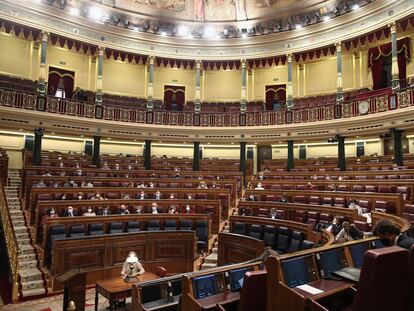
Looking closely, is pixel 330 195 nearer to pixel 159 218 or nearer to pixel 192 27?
pixel 159 218

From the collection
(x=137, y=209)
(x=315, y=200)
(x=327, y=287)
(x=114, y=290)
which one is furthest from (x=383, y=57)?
(x=327, y=287)

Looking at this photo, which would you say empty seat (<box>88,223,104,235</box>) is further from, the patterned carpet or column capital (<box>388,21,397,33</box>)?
column capital (<box>388,21,397,33</box>)

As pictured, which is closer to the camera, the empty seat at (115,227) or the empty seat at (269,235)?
the empty seat at (269,235)

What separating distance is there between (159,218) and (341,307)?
20.5 feet

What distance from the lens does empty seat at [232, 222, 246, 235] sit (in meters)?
7.80

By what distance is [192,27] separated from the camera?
16.7 m

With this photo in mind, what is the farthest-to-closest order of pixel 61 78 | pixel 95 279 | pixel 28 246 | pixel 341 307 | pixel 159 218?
pixel 61 78 → pixel 159 218 → pixel 28 246 → pixel 95 279 → pixel 341 307

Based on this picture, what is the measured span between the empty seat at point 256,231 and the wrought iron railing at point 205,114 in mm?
7166

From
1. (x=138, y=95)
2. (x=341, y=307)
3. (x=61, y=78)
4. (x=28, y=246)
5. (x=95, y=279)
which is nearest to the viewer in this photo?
(x=341, y=307)

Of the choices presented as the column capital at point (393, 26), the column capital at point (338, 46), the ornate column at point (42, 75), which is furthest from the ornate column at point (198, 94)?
the column capital at point (393, 26)

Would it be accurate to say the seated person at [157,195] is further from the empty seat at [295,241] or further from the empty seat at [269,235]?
the empty seat at [295,241]

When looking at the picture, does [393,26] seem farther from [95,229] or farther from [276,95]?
[95,229]

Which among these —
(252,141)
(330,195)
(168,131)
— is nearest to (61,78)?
(168,131)

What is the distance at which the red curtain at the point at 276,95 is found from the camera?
1755 centimetres
